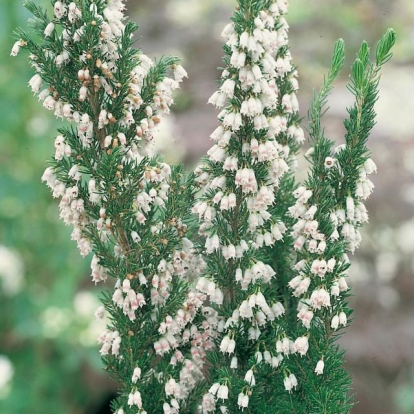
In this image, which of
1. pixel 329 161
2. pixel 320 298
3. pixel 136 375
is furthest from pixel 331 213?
pixel 136 375

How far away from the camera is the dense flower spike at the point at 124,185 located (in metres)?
2.06

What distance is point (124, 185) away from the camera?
6.91 ft

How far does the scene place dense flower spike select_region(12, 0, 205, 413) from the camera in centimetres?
206

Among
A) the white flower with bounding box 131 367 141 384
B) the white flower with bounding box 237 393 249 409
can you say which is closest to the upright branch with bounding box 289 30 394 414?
the white flower with bounding box 237 393 249 409

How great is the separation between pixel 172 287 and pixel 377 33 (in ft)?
32.4

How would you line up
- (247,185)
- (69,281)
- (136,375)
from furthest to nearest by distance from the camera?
1. (69,281)
2. (136,375)
3. (247,185)

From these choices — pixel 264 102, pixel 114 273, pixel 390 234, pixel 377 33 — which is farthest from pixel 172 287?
pixel 377 33

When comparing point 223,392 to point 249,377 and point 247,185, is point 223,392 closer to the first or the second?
point 249,377

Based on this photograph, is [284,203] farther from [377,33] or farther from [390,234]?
[377,33]

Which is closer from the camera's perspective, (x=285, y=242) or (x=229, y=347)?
(x=229, y=347)

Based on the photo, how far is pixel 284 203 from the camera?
95.7 inches

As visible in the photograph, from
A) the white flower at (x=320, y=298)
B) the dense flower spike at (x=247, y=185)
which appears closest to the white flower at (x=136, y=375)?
the dense flower spike at (x=247, y=185)

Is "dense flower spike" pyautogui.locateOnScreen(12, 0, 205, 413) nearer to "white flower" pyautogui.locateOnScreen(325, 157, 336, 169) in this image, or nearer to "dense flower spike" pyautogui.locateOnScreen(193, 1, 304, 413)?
"dense flower spike" pyautogui.locateOnScreen(193, 1, 304, 413)

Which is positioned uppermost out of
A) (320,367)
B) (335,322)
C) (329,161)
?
(329,161)
